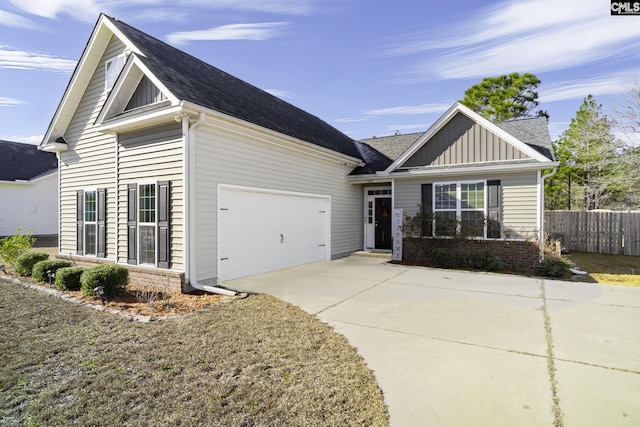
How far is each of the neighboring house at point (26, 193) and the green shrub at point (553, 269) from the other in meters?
24.6

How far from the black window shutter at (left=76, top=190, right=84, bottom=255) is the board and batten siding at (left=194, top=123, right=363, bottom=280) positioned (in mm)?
5031

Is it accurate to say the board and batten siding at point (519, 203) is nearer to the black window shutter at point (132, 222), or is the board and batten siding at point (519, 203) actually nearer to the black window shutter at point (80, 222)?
the black window shutter at point (132, 222)

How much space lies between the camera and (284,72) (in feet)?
44.1

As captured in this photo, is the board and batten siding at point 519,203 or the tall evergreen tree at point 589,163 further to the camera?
the tall evergreen tree at point 589,163

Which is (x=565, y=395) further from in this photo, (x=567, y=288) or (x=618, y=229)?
(x=618, y=229)

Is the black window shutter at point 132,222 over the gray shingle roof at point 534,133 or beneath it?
beneath

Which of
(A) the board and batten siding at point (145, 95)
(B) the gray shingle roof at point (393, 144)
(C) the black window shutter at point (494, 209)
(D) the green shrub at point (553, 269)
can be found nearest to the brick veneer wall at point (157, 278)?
(A) the board and batten siding at point (145, 95)

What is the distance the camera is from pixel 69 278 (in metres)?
7.39

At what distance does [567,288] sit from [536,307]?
221 cm

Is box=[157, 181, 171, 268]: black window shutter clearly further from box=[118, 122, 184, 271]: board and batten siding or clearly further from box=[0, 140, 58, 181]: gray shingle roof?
box=[0, 140, 58, 181]: gray shingle roof

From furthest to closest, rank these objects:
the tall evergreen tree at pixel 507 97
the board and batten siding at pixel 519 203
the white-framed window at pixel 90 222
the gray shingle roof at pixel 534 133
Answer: the tall evergreen tree at pixel 507 97 → the gray shingle roof at pixel 534 133 → the board and batten siding at pixel 519 203 → the white-framed window at pixel 90 222

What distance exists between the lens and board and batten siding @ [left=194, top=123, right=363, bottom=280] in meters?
7.37

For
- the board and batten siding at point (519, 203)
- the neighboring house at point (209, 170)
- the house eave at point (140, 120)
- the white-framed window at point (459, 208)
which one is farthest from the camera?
the white-framed window at point (459, 208)

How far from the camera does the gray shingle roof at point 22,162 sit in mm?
19469
